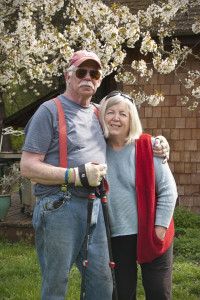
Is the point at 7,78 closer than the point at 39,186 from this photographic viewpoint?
No

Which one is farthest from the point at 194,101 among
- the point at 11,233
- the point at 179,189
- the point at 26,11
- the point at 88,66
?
the point at 88,66

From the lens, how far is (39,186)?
2.98m

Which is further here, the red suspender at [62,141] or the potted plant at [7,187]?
the potted plant at [7,187]

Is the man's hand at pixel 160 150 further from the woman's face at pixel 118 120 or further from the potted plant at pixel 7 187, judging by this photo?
the potted plant at pixel 7 187

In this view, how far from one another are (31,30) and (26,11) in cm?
45

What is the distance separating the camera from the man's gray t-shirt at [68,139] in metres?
2.85

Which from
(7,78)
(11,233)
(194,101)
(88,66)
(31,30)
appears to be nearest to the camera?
(88,66)

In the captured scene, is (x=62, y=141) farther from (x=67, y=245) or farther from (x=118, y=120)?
(x=67, y=245)

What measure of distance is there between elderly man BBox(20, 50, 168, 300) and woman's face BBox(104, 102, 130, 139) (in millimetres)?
105

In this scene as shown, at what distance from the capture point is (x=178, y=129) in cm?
871

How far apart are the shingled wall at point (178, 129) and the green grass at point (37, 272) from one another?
4.80 ft

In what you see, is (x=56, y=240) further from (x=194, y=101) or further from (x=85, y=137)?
(x=194, y=101)

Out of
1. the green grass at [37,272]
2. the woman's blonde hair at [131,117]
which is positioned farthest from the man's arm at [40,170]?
the green grass at [37,272]

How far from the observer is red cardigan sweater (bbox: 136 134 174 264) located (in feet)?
9.88
